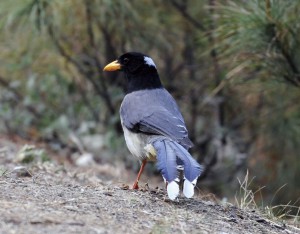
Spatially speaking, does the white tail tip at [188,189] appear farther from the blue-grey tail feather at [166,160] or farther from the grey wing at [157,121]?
the grey wing at [157,121]

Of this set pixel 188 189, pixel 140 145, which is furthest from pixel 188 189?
pixel 140 145

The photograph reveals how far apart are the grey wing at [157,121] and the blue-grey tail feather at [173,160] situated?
3.2 inches

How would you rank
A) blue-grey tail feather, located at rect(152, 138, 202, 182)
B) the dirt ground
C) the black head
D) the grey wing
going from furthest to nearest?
1. the black head
2. the grey wing
3. blue-grey tail feather, located at rect(152, 138, 202, 182)
4. the dirt ground

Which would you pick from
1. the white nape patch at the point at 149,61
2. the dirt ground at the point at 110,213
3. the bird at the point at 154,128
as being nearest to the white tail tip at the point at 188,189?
the bird at the point at 154,128

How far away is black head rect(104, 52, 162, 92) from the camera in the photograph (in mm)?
6371

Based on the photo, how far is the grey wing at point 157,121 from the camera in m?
5.26

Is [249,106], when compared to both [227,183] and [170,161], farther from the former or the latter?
[170,161]

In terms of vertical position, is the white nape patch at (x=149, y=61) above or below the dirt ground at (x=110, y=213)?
above

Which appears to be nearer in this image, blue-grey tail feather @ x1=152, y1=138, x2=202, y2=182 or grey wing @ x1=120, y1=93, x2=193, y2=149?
blue-grey tail feather @ x1=152, y1=138, x2=202, y2=182

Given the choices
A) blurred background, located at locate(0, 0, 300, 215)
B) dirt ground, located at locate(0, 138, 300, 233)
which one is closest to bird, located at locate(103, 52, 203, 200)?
dirt ground, located at locate(0, 138, 300, 233)

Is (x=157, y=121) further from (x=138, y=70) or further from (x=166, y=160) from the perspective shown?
(x=138, y=70)

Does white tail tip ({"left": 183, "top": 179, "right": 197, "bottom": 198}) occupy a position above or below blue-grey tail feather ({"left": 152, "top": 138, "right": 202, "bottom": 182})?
below

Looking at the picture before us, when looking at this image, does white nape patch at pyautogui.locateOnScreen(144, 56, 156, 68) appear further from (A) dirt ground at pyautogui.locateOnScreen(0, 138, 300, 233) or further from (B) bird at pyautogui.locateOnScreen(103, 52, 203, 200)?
(A) dirt ground at pyautogui.locateOnScreen(0, 138, 300, 233)

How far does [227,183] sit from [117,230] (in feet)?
17.8
